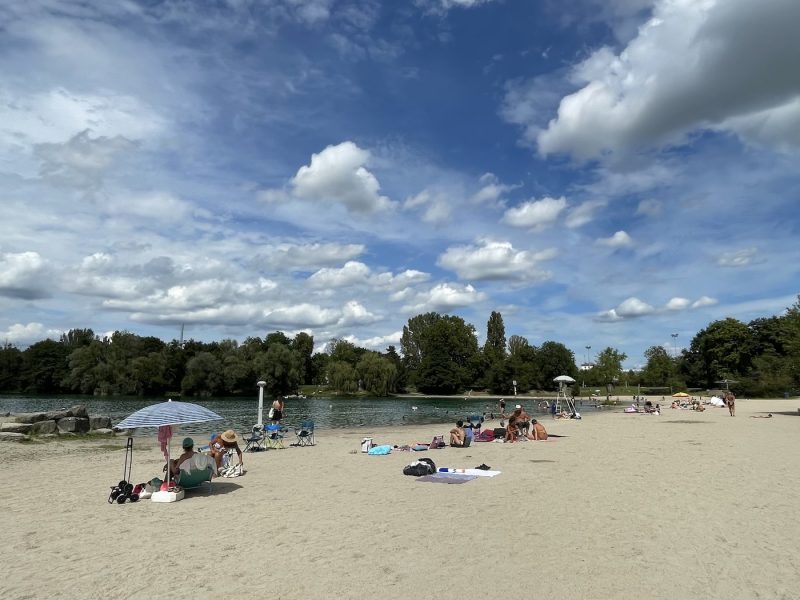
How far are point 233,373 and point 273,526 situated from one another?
85744mm

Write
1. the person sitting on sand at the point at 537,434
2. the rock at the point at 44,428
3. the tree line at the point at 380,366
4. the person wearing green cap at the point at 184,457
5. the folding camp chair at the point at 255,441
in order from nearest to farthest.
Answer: the person wearing green cap at the point at 184,457 → the folding camp chair at the point at 255,441 → the person sitting on sand at the point at 537,434 → the rock at the point at 44,428 → the tree line at the point at 380,366

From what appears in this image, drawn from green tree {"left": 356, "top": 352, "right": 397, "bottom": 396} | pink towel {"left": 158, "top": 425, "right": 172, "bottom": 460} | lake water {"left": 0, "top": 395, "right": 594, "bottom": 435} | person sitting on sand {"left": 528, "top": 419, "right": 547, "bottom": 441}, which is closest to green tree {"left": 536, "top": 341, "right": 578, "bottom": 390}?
green tree {"left": 356, "top": 352, "right": 397, "bottom": 396}

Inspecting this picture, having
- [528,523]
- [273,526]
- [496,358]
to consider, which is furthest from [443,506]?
[496,358]

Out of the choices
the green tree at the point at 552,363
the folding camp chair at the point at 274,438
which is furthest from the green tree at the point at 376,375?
the folding camp chair at the point at 274,438

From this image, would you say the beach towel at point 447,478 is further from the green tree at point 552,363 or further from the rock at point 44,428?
the green tree at point 552,363

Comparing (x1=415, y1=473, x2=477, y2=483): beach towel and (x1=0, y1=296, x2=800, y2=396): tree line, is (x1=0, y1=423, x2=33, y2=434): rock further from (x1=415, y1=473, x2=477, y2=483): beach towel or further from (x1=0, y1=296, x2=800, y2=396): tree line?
(x1=0, y1=296, x2=800, y2=396): tree line

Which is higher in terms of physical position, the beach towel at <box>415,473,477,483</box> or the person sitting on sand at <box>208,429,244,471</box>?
the person sitting on sand at <box>208,429,244,471</box>

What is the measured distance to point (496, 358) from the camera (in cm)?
11675

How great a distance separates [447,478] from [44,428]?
22588 millimetres

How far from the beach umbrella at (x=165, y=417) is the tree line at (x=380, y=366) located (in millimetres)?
63283

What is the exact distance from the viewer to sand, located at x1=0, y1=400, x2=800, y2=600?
232 inches

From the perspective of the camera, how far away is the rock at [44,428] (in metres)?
25.3

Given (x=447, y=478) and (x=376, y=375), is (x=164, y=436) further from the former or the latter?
(x=376, y=375)

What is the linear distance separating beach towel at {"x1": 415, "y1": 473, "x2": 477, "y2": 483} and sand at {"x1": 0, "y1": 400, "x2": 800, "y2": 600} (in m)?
0.43
